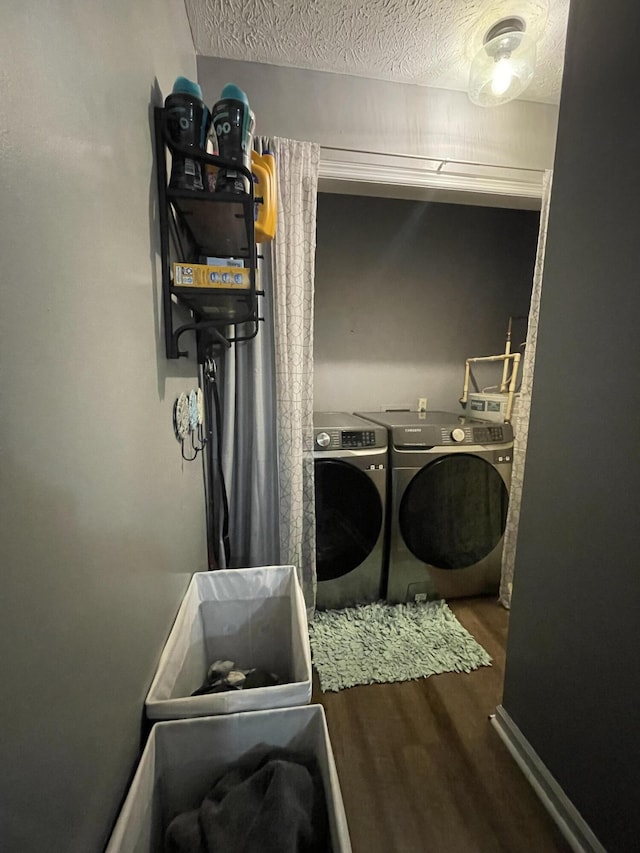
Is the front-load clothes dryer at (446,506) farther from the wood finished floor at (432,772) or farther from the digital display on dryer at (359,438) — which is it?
the wood finished floor at (432,772)

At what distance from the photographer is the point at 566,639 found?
0.99 meters

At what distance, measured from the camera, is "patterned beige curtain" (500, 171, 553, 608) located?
178 cm

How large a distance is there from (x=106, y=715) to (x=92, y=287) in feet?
2.14

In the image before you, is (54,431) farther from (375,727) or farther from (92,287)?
(375,727)

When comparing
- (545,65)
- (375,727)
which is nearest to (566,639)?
(375,727)

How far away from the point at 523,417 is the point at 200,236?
175 cm

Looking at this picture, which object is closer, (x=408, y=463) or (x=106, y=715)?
(x=106, y=715)

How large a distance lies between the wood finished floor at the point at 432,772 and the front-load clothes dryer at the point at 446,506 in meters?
0.47

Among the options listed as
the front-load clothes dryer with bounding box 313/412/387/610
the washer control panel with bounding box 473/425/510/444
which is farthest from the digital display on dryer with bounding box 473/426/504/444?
the front-load clothes dryer with bounding box 313/412/387/610

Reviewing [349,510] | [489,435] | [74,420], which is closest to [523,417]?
[489,435]

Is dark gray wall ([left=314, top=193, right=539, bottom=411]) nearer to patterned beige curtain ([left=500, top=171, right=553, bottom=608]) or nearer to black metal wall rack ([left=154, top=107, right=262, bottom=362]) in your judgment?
patterned beige curtain ([left=500, top=171, right=553, bottom=608])

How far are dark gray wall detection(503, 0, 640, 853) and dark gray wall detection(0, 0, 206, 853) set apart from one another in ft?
3.52

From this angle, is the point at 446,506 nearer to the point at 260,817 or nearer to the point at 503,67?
the point at 260,817

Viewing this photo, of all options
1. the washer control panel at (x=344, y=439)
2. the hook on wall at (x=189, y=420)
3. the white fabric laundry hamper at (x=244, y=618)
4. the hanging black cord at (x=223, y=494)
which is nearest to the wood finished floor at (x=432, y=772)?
the white fabric laundry hamper at (x=244, y=618)
